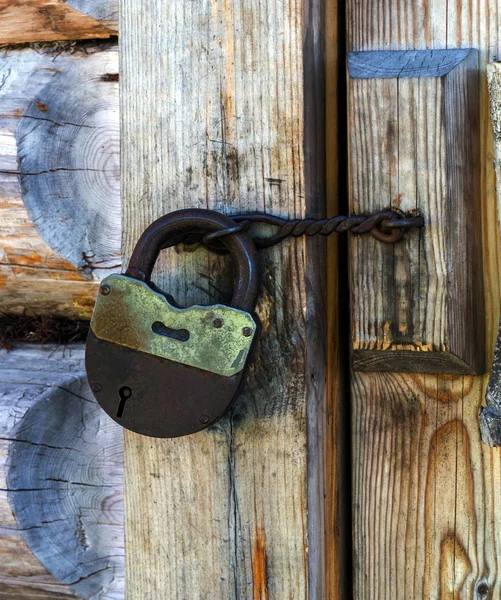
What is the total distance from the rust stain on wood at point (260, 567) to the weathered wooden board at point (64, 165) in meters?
0.47

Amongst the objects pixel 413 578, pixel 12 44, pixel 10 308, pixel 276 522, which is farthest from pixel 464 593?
pixel 12 44

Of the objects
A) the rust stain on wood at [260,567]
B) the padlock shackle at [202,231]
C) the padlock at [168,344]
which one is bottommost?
the rust stain on wood at [260,567]

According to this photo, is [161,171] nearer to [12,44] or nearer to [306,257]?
[306,257]

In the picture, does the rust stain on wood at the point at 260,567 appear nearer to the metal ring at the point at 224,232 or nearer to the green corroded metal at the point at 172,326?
the green corroded metal at the point at 172,326

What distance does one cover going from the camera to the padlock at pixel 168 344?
30.3 inches

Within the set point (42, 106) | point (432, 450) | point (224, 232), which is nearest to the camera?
point (224, 232)

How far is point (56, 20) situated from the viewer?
1062 millimetres

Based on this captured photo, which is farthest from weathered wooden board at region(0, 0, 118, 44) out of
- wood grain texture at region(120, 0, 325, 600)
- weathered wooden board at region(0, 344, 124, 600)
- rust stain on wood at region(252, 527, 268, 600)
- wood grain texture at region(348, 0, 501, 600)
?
rust stain on wood at region(252, 527, 268, 600)

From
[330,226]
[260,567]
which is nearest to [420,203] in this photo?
[330,226]

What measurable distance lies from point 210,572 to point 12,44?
0.89 meters

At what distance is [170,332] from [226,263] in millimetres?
123

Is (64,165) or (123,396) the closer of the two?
(123,396)

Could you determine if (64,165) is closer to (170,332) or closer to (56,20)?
(56,20)

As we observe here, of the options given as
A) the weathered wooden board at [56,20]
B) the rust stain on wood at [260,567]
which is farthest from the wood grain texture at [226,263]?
the weathered wooden board at [56,20]
